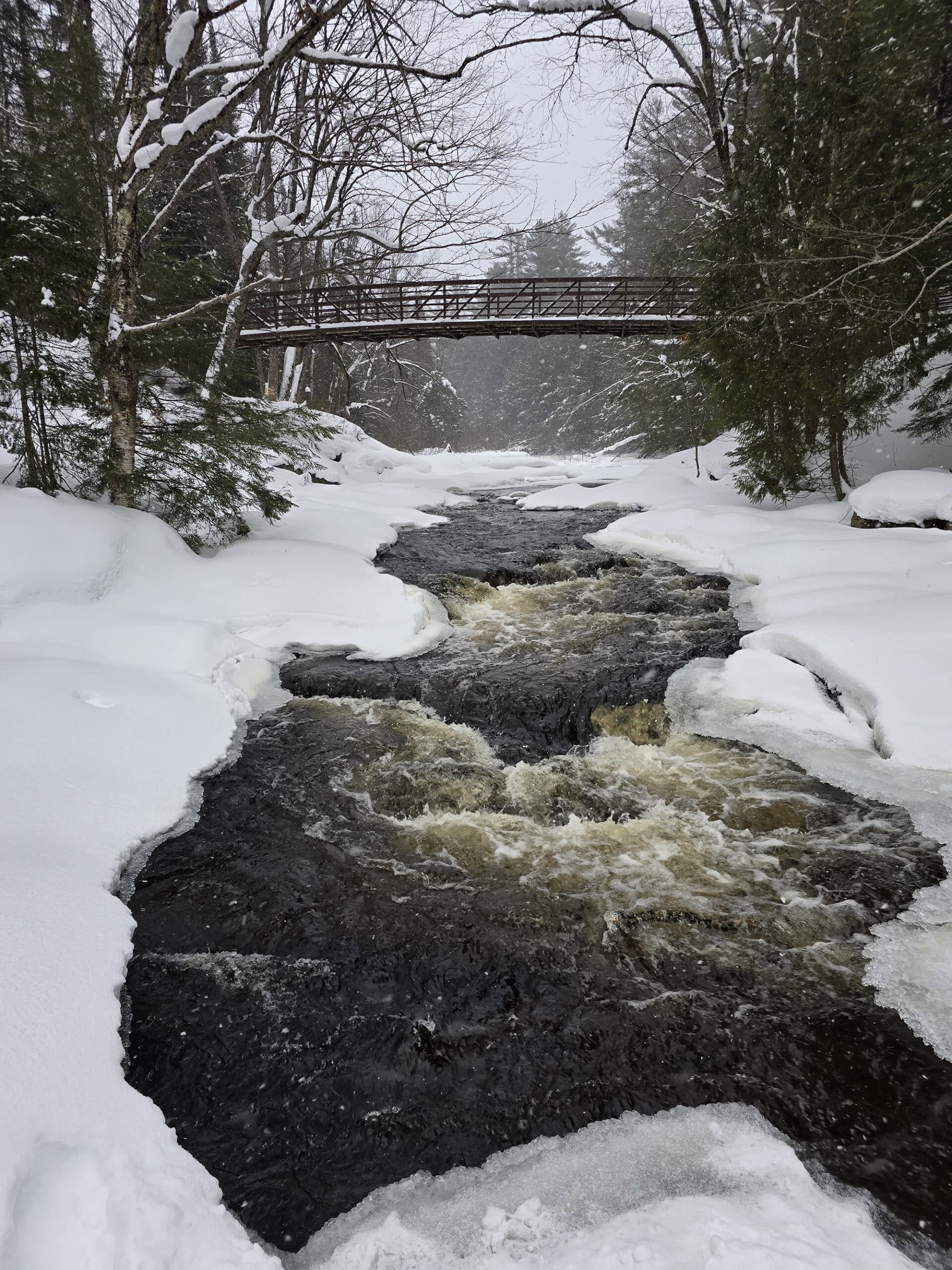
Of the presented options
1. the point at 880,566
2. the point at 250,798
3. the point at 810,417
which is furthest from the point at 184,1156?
the point at 810,417

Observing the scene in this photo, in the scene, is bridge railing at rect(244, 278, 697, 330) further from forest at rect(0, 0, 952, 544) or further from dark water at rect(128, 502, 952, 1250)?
dark water at rect(128, 502, 952, 1250)

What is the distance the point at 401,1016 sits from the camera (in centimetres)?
264

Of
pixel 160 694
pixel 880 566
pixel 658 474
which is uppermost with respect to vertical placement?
pixel 658 474

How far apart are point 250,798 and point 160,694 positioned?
1.17 m

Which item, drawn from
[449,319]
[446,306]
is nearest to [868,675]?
[449,319]

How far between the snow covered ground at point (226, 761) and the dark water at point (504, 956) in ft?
0.55

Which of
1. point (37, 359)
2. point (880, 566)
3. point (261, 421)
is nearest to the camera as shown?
point (37, 359)

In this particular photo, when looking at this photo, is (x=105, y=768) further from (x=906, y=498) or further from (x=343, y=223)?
(x=343, y=223)

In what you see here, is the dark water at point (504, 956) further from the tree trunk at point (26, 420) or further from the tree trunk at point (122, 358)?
the tree trunk at point (26, 420)

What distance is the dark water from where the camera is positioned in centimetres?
220

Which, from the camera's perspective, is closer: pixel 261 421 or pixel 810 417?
pixel 261 421

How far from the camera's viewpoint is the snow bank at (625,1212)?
173cm

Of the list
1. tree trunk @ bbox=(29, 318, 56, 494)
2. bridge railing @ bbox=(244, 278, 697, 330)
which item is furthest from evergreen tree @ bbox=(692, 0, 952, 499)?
tree trunk @ bbox=(29, 318, 56, 494)

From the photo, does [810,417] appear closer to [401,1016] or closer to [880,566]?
[880,566]
